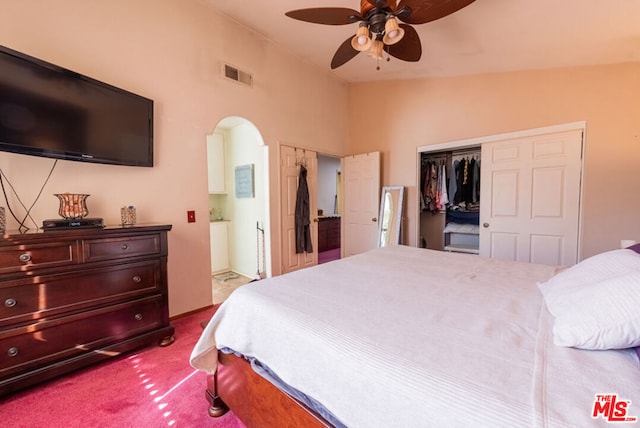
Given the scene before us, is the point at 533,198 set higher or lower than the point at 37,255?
higher

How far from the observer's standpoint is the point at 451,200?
387 cm

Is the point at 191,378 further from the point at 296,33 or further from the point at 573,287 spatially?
the point at 296,33

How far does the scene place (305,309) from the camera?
110 centimetres

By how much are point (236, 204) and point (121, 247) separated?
2.38 metres

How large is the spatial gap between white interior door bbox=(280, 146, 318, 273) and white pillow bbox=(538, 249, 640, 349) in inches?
113

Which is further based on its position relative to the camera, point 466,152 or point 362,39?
point 466,152

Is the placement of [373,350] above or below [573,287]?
below

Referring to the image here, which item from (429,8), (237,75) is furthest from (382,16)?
(237,75)

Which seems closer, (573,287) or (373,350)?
(373,350)

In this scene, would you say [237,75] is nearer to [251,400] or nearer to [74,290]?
[74,290]

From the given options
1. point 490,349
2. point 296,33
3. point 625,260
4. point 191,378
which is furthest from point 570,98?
point 191,378

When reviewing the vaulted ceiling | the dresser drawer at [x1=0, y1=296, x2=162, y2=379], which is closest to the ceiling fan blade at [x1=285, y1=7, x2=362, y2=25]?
the vaulted ceiling

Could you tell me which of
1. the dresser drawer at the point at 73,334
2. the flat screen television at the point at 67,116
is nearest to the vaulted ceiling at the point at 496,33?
the flat screen television at the point at 67,116

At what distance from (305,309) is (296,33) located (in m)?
3.05
